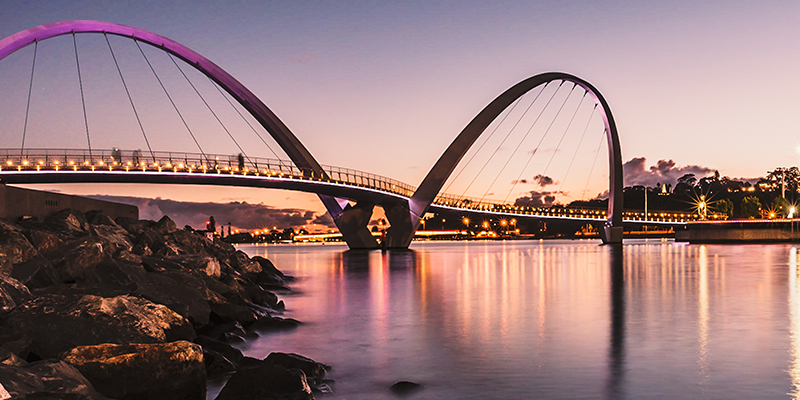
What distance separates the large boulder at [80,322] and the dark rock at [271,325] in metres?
3.48

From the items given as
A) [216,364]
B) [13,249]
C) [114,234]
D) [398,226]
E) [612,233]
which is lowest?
[612,233]

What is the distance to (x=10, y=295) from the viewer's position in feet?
26.2

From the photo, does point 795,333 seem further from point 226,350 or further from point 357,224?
point 357,224

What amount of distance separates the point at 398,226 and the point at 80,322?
219 ft

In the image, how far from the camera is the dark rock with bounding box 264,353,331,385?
24.5 feet

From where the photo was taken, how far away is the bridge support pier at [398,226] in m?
73.5

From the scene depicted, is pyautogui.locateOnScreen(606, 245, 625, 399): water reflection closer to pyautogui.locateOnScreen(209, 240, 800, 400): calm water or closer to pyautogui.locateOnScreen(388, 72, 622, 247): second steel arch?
pyautogui.locateOnScreen(209, 240, 800, 400): calm water

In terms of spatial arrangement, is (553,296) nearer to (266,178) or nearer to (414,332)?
(414,332)

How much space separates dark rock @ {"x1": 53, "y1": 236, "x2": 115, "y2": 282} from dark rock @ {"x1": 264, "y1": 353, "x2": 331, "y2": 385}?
5015 mm

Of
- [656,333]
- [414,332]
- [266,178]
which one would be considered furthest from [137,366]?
[266,178]

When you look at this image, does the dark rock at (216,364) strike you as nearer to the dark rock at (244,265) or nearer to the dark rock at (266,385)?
the dark rock at (266,385)

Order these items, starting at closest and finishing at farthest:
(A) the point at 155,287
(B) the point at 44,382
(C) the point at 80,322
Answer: (B) the point at 44,382 → (C) the point at 80,322 → (A) the point at 155,287

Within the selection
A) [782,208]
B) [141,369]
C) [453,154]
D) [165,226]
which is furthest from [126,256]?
[782,208]

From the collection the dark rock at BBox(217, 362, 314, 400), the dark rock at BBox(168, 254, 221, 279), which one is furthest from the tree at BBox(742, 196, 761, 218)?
the dark rock at BBox(217, 362, 314, 400)
